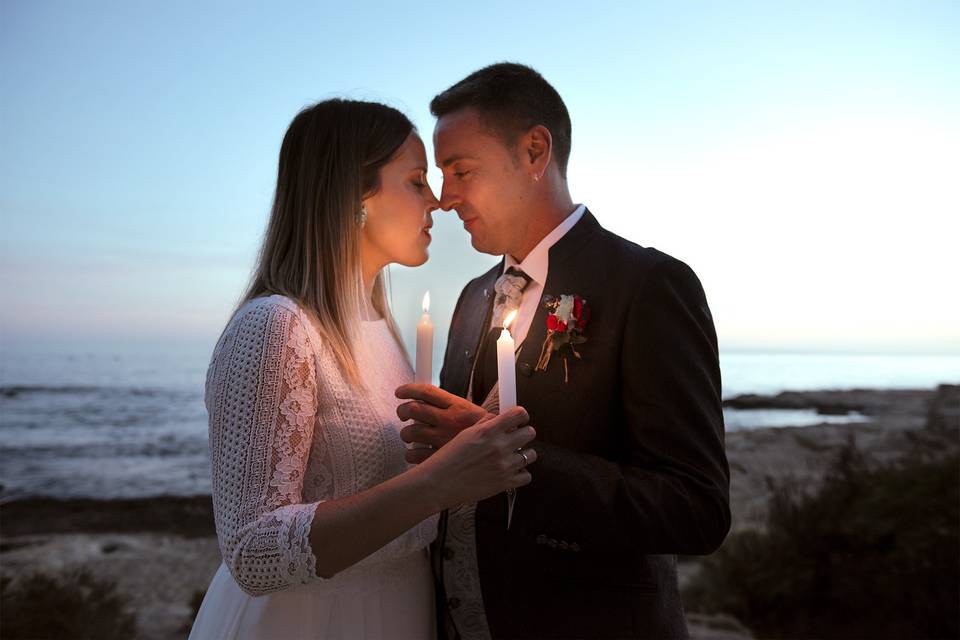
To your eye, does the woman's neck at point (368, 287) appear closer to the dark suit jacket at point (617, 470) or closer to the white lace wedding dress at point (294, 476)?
the white lace wedding dress at point (294, 476)

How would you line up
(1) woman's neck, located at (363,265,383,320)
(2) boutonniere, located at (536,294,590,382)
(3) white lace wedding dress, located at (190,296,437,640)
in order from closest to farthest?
(3) white lace wedding dress, located at (190,296,437,640), (2) boutonniere, located at (536,294,590,382), (1) woman's neck, located at (363,265,383,320)

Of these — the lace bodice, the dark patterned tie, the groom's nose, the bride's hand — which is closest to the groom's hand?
the bride's hand

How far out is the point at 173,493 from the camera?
9.05m

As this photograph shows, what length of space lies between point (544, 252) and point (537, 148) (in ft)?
1.44

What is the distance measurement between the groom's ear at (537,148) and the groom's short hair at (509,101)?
Result: 4 centimetres

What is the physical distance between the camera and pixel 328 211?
2229mm

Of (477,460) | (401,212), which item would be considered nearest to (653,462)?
(477,460)

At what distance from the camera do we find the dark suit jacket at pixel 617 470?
81.5 inches

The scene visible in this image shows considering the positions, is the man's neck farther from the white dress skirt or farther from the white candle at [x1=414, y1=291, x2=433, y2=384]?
the white dress skirt

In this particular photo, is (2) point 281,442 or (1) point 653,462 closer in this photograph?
(2) point 281,442

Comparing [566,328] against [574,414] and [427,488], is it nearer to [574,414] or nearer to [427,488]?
[574,414]

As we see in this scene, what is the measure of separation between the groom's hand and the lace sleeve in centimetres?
28

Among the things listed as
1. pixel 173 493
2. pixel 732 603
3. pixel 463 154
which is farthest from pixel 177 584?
pixel 463 154

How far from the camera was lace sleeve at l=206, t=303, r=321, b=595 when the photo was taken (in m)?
1.77
